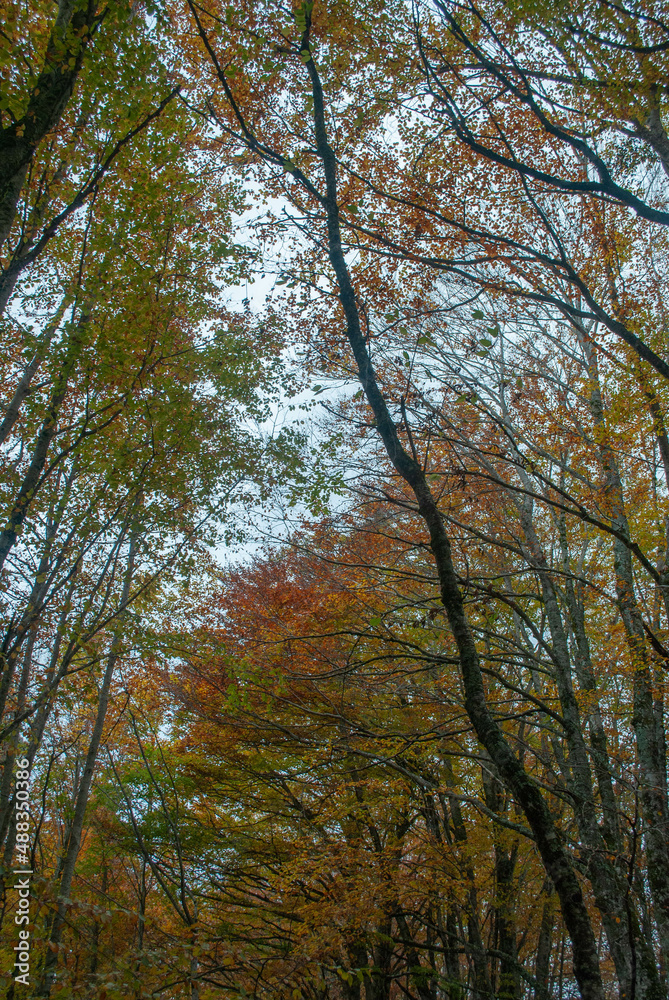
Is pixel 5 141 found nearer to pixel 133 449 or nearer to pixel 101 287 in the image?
pixel 101 287

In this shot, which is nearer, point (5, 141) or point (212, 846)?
point (5, 141)

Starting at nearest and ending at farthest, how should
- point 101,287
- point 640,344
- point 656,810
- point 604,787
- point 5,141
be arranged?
point 5,141
point 640,344
point 101,287
point 656,810
point 604,787

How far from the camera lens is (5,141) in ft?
11.1

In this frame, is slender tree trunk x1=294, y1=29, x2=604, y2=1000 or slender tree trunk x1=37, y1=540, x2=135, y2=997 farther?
slender tree trunk x1=37, y1=540, x2=135, y2=997

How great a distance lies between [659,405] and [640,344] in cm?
282

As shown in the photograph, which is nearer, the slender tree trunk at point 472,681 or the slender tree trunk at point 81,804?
the slender tree trunk at point 472,681

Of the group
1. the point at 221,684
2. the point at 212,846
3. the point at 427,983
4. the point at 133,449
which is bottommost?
the point at 427,983

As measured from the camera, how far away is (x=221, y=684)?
25.6 ft

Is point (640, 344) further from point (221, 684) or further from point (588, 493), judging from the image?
point (221, 684)

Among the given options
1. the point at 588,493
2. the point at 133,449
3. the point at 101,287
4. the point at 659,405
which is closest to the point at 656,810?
the point at 588,493

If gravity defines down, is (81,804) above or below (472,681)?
below

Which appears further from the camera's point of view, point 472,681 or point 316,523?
point 316,523

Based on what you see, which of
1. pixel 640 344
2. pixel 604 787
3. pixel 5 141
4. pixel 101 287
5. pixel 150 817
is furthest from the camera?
pixel 150 817

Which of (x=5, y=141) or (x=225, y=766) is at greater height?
(x=5, y=141)
